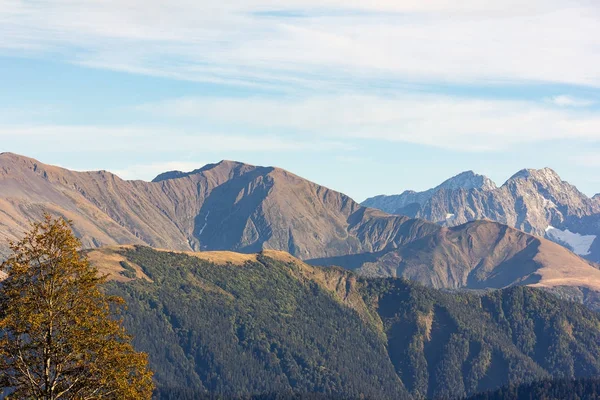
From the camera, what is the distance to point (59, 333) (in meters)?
61.5

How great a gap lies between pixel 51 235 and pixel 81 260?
8.34 feet

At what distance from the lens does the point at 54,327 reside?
61.7 meters

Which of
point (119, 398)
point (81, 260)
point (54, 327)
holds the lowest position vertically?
point (119, 398)

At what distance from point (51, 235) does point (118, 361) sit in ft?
29.3

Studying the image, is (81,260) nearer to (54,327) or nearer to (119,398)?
(54,327)

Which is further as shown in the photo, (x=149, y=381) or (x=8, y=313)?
(x=149, y=381)

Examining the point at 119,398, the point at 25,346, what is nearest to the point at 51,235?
the point at 25,346

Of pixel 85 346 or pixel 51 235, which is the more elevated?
pixel 51 235

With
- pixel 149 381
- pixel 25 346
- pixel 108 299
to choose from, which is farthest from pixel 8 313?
pixel 149 381

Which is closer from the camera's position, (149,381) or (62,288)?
(62,288)

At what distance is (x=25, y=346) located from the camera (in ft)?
200

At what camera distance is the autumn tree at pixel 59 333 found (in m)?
60.8

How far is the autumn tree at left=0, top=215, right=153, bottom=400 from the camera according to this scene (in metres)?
60.8

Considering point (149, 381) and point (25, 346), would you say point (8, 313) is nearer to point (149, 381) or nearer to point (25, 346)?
point (25, 346)
